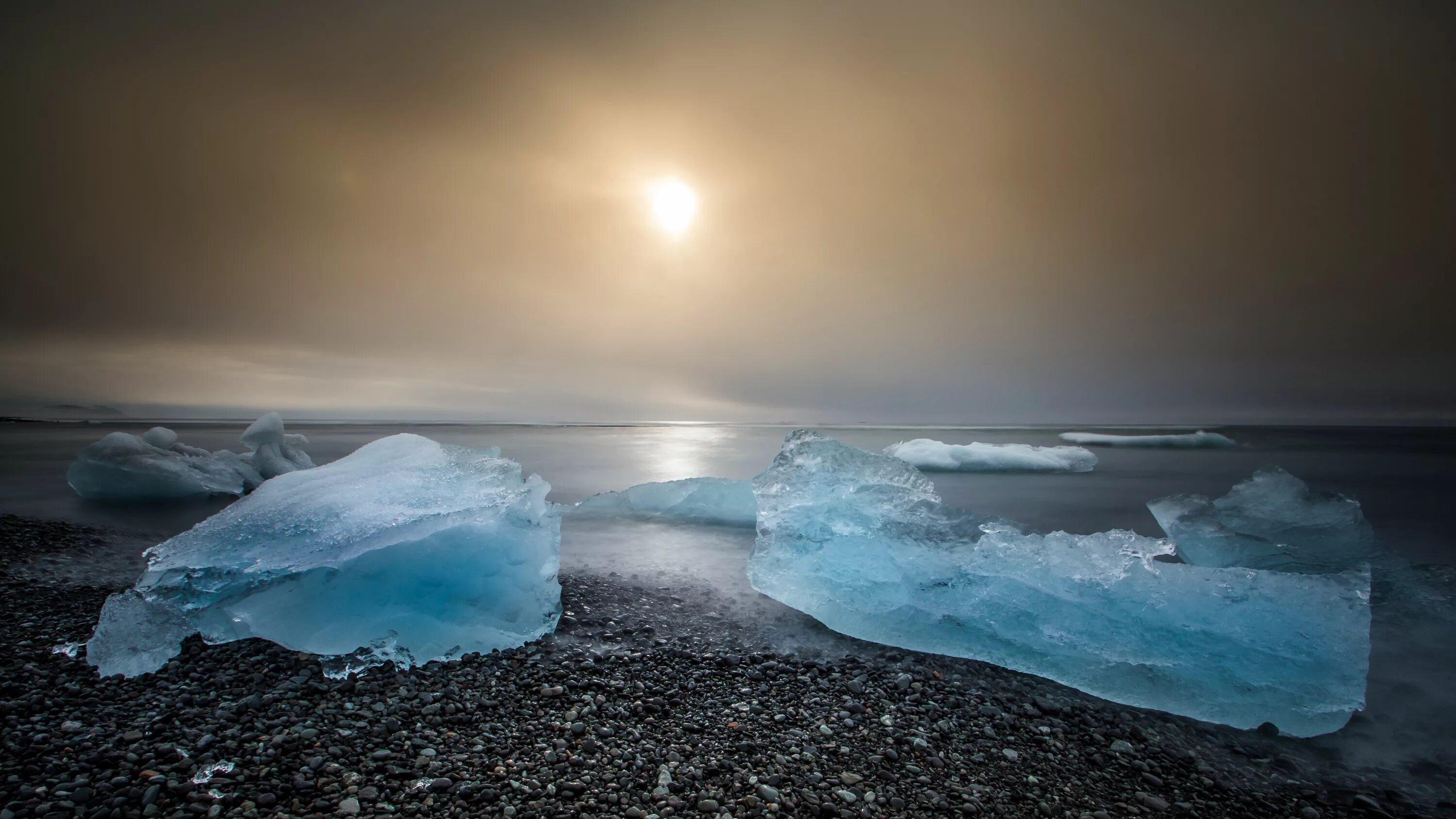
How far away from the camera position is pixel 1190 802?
7.88 feet

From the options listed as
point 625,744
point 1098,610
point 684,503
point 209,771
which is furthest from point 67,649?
point 1098,610

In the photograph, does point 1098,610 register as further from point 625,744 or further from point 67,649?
point 67,649

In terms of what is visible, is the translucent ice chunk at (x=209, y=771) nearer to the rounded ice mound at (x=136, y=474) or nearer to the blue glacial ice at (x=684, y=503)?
the blue glacial ice at (x=684, y=503)

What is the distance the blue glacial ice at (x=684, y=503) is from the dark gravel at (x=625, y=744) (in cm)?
413

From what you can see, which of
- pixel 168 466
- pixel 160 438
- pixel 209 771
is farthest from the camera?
pixel 160 438

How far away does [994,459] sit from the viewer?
15297 mm

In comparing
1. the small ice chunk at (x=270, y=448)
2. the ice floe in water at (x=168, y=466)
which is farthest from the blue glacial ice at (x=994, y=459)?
the ice floe in water at (x=168, y=466)

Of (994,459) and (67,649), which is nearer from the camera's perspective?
(67,649)

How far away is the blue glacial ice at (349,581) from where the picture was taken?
11.2 ft

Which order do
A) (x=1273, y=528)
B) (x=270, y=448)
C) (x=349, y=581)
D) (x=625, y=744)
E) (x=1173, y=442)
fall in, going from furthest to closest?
(x=1173, y=442)
(x=270, y=448)
(x=1273, y=528)
(x=349, y=581)
(x=625, y=744)

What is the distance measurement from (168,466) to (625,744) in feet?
35.7

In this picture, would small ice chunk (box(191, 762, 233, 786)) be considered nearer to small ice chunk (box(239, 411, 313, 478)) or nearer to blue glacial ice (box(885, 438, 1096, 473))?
small ice chunk (box(239, 411, 313, 478))

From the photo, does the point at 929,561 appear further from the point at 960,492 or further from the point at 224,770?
the point at 960,492

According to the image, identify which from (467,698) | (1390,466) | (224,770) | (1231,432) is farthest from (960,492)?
(1231,432)
